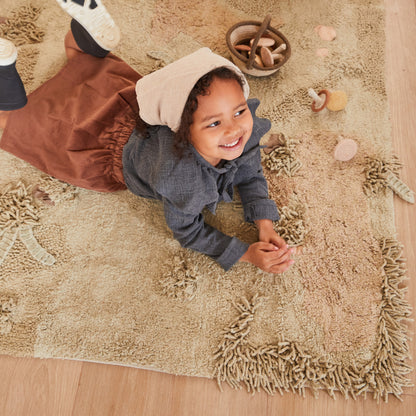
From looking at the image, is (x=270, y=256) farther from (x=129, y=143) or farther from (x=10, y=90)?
(x=10, y=90)

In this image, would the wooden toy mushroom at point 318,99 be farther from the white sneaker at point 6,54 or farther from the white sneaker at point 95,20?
the white sneaker at point 6,54

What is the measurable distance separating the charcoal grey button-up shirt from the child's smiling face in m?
0.04

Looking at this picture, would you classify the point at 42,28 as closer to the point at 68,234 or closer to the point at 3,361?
the point at 68,234

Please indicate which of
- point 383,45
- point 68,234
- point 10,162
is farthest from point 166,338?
point 383,45

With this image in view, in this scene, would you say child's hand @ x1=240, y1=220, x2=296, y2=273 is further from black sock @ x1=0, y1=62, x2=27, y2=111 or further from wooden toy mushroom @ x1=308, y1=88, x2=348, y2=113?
black sock @ x1=0, y1=62, x2=27, y2=111

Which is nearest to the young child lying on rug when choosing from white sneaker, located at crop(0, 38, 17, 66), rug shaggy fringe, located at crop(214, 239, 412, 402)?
white sneaker, located at crop(0, 38, 17, 66)

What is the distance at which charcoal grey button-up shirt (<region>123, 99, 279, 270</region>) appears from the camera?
65 centimetres

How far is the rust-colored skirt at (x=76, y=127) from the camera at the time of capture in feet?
2.59

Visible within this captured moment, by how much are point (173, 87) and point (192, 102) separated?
39 millimetres

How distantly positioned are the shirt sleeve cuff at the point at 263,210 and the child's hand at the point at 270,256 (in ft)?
0.22

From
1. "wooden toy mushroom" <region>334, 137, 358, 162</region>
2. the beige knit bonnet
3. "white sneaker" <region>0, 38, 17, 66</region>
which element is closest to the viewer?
the beige knit bonnet

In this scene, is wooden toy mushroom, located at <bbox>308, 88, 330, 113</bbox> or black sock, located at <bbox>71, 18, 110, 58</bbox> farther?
wooden toy mushroom, located at <bbox>308, 88, 330, 113</bbox>

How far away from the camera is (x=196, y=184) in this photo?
2.15ft

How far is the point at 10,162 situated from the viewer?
919mm
